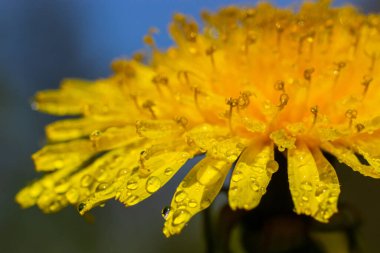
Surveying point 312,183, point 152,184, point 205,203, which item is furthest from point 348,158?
point 152,184

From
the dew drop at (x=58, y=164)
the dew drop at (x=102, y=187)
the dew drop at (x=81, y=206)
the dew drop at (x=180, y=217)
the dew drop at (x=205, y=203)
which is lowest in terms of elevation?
the dew drop at (x=180, y=217)

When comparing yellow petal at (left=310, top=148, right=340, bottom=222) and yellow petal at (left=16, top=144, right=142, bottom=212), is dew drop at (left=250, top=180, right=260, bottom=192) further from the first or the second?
yellow petal at (left=16, top=144, right=142, bottom=212)

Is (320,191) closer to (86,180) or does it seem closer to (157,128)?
(157,128)

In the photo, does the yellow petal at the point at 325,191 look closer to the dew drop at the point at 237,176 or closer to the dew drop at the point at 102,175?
the dew drop at the point at 237,176

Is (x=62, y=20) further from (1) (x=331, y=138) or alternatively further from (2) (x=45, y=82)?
(1) (x=331, y=138)

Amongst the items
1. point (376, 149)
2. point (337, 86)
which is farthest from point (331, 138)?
point (337, 86)

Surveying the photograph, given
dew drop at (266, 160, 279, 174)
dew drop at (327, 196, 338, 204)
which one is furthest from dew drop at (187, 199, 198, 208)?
dew drop at (327, 196, 338, 204)

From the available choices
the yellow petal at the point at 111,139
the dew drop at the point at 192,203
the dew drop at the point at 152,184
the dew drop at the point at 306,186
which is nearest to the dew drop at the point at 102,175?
the yellow petal at the point at 111,139
